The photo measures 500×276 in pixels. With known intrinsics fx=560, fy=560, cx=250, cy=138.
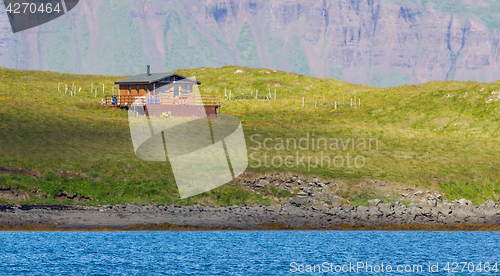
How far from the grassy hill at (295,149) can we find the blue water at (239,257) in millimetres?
4044

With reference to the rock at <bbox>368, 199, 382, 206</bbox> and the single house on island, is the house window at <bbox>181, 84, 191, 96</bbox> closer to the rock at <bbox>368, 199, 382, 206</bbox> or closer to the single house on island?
the single house on island

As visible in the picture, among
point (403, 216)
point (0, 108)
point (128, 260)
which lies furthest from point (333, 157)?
point (0, 108)

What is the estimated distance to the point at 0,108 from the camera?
223ft

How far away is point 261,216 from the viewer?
45.3m

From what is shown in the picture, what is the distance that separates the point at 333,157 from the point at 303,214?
53.1 feet

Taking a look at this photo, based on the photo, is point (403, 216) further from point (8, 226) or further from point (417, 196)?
point (8, 226)

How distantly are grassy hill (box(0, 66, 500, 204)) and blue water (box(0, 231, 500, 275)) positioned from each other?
13.3ft

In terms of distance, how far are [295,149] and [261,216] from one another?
1961 centimetres
